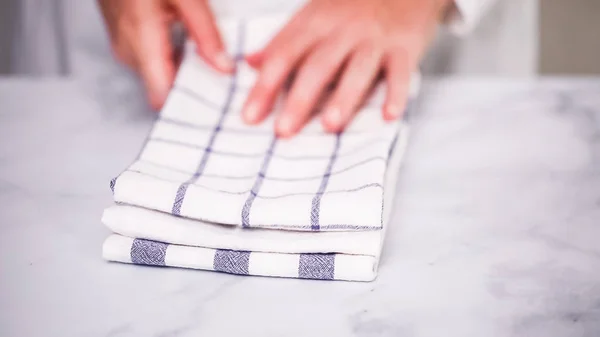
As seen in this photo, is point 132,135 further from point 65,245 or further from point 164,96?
point 65,245

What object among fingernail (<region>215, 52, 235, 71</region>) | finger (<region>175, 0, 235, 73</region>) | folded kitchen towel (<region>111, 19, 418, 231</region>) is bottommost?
folded kitchen towel (<region>111, 19, 418, 231</region>)

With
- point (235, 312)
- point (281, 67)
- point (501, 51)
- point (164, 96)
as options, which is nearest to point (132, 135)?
point (164, 96)

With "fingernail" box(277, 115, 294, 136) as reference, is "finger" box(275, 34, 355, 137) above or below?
above

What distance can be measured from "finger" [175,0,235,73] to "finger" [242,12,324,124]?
40 mm

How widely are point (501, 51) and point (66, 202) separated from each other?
0.59 m

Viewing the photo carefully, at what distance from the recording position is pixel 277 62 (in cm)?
61

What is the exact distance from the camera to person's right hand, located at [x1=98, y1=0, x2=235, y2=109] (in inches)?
25.5

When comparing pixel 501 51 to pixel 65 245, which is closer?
pixel 65 245

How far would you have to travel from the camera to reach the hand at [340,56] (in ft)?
1.90

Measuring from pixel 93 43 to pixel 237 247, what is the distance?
526 mm

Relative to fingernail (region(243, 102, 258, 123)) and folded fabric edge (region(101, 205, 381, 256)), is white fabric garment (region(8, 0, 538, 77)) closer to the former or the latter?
fingernail (region(243, 102, 258, 123))

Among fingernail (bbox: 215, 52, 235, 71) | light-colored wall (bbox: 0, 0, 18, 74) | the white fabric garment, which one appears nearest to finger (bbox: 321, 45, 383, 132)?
fingernail (bbox: 215, 52, 235, 71)

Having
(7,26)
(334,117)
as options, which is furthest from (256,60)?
(7,26)

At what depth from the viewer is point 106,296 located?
0.43m
